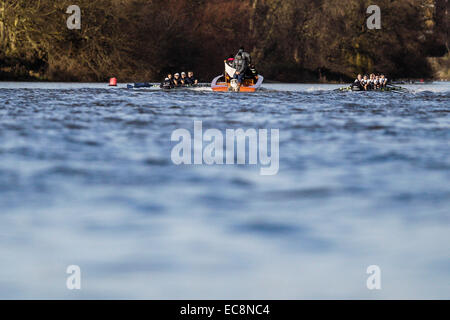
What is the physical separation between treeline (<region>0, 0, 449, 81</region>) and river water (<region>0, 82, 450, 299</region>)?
158 feet

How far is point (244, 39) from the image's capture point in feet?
262

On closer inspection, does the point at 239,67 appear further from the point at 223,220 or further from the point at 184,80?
the point at 223,220

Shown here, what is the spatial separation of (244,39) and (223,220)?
7199cm

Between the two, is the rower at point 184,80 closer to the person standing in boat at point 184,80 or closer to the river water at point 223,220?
the person standing in boat at point 184,80

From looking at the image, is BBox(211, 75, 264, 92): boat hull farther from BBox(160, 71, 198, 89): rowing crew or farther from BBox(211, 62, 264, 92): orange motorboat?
BBox(160, 71, 198, 89): rowing crew

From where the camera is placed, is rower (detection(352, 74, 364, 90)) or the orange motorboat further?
rower (detection(352, 74, 364, 90))

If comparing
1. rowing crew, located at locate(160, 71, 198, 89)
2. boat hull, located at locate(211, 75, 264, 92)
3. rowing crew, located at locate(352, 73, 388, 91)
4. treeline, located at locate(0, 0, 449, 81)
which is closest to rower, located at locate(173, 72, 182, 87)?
rowing crew, located at locate(160, 71, 198, 89)

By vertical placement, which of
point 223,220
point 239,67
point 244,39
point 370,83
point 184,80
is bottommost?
point 370,83

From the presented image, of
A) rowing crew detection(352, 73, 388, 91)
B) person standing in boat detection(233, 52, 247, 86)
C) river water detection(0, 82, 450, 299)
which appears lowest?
rowing crew detection(352, 73, 388, 91)

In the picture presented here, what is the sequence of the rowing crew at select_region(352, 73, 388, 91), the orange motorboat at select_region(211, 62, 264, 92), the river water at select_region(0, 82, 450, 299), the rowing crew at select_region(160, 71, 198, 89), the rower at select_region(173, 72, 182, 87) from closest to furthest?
the river water at select_region(0, 82, 450, 299), the orange motorboat at select_region(211, 62, 264, 92), the rowing crew at select_region(352, 73, 388, 91), the rowing crew at select_region(160, 71, 198, 89), the rower at select_region(173, 72, 182, 87)

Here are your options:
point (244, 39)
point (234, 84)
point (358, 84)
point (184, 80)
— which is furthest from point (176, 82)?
point (244, 39)

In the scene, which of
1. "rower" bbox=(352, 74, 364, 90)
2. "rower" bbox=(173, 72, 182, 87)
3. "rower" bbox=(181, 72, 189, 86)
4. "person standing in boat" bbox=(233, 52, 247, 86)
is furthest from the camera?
"rower" bbox=(181, 72, 189, 86)

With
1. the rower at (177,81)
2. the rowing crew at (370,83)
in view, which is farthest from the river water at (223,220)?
the rower at (177,81)

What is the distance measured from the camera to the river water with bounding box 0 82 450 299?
21.7 ft
